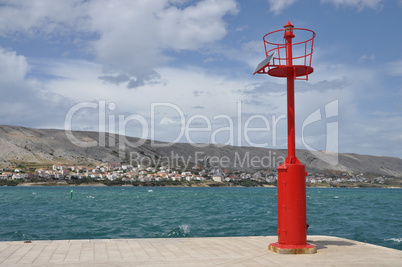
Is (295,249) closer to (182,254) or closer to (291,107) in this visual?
(182,254)

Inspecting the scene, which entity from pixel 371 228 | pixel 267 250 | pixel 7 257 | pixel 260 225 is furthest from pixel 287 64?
pixel 371 228

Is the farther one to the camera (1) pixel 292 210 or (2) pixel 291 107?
(2) pixel 291 107

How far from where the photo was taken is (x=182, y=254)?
34.8ft

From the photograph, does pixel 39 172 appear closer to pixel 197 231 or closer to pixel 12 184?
pixel 12 184

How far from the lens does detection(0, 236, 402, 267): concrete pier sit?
9539 mm

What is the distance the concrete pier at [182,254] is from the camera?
9539 millimetres

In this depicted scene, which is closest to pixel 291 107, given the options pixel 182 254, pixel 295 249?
pixel 295 249

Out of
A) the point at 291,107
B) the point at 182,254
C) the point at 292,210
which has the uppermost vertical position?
the point at 291,107

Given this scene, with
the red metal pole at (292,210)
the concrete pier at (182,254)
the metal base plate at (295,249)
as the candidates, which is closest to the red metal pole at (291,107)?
the red metal pole at (292,210)

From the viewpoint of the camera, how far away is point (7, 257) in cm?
1016

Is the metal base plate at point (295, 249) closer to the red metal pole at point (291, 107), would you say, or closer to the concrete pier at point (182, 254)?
the concrete pier at point (182, 254)

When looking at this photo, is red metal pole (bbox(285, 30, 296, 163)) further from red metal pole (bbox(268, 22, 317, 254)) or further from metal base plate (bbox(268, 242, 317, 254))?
metal base plate (bbox(268, 242, 317, 254))

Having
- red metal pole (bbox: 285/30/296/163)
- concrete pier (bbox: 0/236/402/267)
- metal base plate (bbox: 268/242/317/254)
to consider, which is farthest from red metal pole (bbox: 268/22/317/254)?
concrete pier (bbox: 0/236/402/267)

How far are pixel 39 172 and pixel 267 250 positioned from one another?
7176 inches
